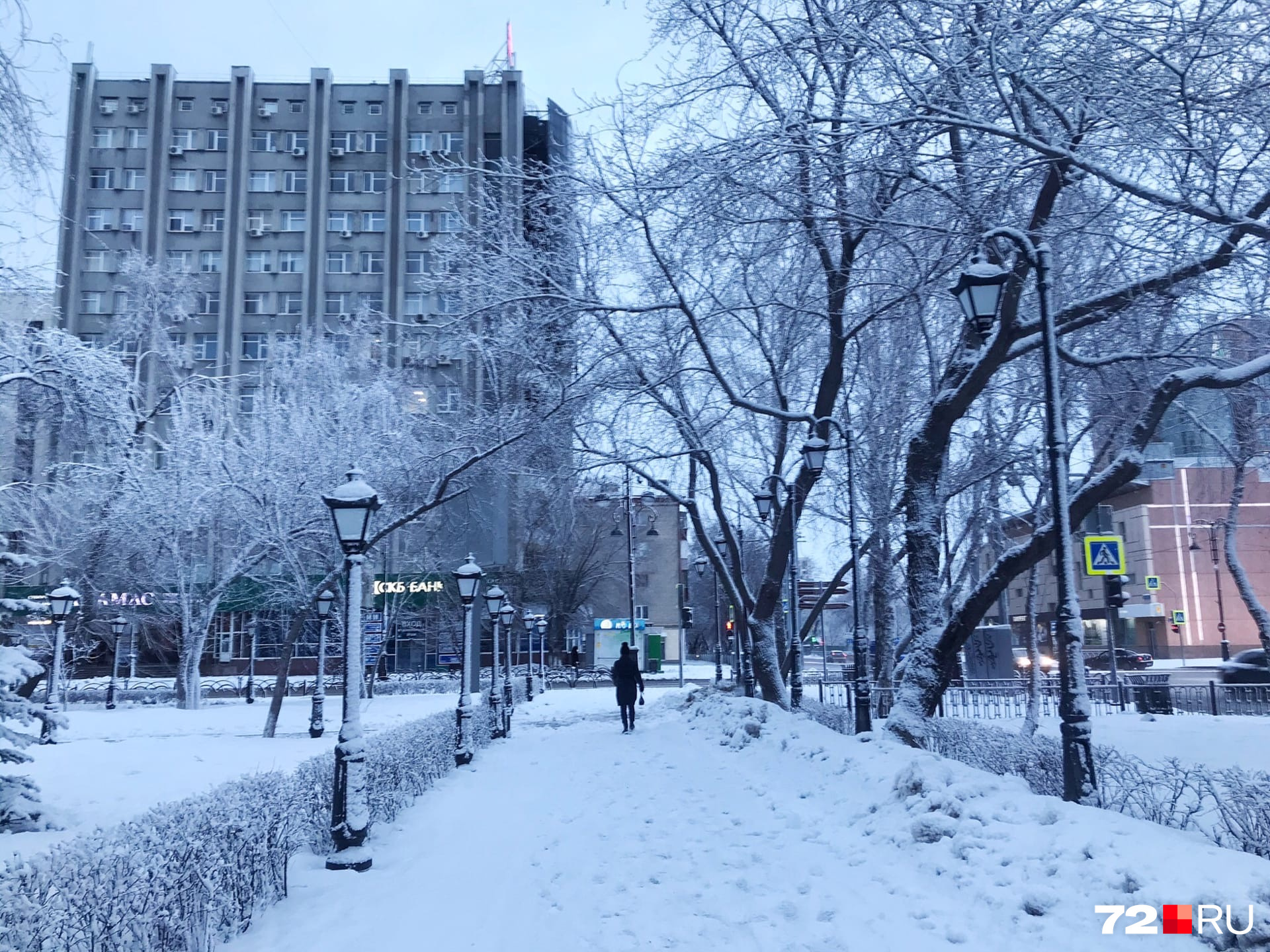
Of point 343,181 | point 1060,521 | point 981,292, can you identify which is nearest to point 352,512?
point 981,292

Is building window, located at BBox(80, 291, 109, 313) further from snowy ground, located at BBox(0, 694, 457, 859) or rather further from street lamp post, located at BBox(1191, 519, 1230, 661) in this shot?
street lamp post, located at BBox(1191, 519, 1230, 661)

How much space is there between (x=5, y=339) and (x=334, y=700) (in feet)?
86.0

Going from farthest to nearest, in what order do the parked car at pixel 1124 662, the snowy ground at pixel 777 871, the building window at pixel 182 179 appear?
the building window at pixel 182 179
the parked car at pixel 1124 662
the snowy ground at pixel 777 871

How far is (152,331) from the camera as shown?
102 feet

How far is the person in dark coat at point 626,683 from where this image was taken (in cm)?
2142

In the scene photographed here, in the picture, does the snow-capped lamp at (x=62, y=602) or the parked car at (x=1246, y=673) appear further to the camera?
the parked car at (x=1246, y=673)

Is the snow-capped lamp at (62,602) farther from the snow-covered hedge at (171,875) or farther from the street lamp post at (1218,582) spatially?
the street lamp post at (1218,582)

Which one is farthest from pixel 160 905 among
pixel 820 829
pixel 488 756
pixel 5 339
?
pixel 488 756

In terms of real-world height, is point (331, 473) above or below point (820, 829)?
above

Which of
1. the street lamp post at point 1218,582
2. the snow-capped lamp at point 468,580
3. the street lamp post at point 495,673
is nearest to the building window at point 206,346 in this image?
the street lamp post at point 495,673

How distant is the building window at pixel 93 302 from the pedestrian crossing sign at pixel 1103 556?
173 feet

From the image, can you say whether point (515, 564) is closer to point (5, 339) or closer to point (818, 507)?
point (818, 507)

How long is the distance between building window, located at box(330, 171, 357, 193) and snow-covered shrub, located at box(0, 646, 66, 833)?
50621mm

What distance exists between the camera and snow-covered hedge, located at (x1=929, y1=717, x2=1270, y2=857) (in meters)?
7.19
